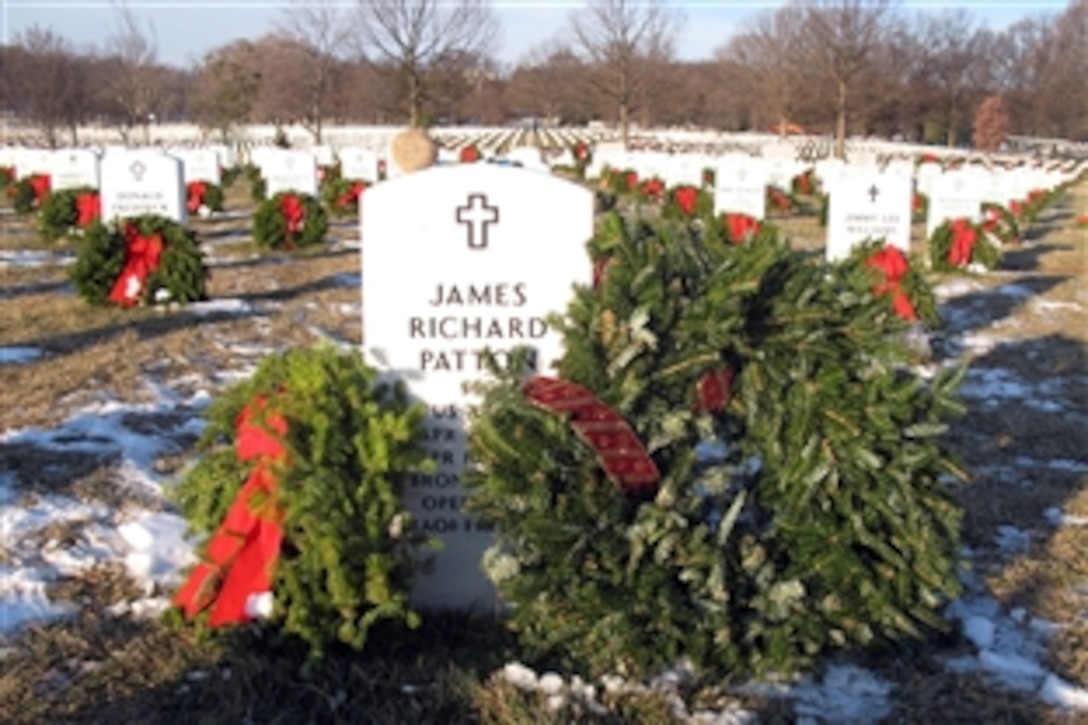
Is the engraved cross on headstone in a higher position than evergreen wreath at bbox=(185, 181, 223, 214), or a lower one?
higher

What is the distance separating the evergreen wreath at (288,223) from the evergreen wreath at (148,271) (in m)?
4.48

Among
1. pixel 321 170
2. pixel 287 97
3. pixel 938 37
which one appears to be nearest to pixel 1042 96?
pixel 938 37

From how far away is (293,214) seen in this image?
15156 millimetres

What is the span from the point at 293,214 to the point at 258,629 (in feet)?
39.9

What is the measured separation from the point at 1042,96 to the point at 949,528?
6863 centimetres

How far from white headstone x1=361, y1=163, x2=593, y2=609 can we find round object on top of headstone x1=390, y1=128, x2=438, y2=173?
40cm

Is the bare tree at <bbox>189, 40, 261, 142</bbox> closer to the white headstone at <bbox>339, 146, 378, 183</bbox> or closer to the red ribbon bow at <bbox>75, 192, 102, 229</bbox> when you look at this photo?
the white headstone at <bbox>339, 146, 378, 183</bbox>

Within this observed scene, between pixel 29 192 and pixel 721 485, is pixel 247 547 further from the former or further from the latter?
pixel 29 192

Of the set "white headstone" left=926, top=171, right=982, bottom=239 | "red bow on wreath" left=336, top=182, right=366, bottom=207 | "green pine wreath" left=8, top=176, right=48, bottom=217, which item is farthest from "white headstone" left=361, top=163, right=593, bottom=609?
"green pine wreath" left=8, top=176, right=48, bottom=217

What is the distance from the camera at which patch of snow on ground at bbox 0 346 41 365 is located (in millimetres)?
8070

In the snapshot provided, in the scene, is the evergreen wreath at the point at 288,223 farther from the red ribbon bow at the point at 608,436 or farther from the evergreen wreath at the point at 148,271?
the red ribbon bow at the point at 608,436

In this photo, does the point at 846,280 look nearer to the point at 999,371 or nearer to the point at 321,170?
the point at 999,371

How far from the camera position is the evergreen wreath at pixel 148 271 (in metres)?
10.1

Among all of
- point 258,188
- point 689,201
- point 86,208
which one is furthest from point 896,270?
point 258,188
